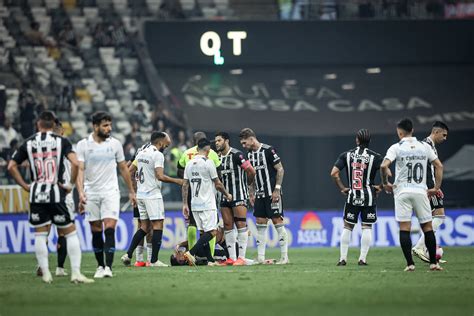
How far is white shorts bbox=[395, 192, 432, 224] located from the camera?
15867 mm

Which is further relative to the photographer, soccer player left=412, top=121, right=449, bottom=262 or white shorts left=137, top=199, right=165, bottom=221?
soccer player left=412, top=121, right=449, bottom=262

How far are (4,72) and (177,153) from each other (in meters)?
6.60

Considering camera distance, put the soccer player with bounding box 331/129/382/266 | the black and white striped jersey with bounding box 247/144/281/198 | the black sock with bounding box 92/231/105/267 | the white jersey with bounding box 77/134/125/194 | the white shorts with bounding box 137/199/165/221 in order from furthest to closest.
Answer: the black and white striped jersey with bounding box 247/144/281/198 → the soccer player with bounding box 331/129/382/266 → the white shorts with bounding box 137/199/165/221 → the white jersey with bounding box 77/134/125/194 → the black sock with bounding box 92/231/105/267

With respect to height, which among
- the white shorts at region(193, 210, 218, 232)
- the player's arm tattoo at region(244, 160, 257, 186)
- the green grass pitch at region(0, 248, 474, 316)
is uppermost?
the player's arm tattoo at region(244, 160, 257, 186)

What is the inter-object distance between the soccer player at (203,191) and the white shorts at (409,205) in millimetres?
3407

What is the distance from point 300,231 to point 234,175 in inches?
351

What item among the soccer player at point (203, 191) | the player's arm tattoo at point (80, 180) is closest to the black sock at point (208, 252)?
the soccer player at point (203, 191)

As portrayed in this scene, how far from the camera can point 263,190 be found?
19.0m

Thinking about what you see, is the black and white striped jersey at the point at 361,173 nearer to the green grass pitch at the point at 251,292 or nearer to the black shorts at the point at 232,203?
the green grass pitch at the point at 251,292

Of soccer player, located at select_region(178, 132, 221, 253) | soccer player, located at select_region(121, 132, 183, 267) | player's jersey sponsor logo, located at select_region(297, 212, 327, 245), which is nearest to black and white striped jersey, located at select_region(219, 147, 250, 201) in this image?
soccer player, located at select_region(178, 132, 221, 253)

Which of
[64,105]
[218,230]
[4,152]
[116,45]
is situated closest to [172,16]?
[116,45]

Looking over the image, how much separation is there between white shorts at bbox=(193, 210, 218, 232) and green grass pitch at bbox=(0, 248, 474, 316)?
97cm

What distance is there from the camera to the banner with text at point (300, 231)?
1021 inches

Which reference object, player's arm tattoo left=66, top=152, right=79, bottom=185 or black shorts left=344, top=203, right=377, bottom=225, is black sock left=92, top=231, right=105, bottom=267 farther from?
black shorts left=344, top=203, right=377, bottom=225
